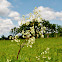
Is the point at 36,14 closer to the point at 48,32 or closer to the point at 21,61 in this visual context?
the point at 21,61

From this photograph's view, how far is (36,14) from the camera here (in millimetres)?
4562

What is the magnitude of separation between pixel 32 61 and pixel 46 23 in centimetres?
3696

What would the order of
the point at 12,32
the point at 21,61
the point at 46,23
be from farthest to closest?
the point at 46,23 → the point at 12,32 → the point at 21,61

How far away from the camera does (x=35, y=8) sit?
14.7 ft

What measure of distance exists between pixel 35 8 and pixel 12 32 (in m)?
35.5

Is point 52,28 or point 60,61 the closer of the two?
point 60,61

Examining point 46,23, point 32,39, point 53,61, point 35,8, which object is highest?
point 46,23

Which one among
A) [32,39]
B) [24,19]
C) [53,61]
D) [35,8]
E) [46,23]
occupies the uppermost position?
[46,23]

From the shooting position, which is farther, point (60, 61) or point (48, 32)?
point (48, 32)

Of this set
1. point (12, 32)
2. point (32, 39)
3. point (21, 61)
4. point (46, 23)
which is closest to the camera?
point (32, 39)

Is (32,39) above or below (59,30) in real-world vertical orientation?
below

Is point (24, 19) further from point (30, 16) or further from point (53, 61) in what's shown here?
point (53, 61)

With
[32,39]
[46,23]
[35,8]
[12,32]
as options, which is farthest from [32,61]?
[46,23]

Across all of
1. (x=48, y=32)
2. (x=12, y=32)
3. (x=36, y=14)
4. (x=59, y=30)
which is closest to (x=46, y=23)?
(x=48, y=32)
